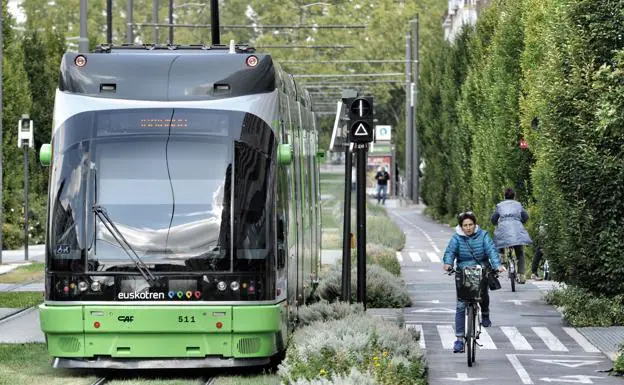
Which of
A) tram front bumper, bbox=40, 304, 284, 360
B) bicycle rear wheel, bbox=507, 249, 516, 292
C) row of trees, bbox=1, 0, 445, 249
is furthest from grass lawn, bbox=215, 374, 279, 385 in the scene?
row of trees, bbox=1, 0, 445, 249

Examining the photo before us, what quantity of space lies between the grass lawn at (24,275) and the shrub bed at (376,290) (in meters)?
7.45

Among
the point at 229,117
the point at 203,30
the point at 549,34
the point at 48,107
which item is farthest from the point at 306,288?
the point at 203,30

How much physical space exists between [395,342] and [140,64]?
385cm

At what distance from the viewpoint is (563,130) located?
22219 millimetres

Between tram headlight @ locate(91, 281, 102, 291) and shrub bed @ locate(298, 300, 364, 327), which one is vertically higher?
tram headlight @ locate(91, 281, 102, 291)

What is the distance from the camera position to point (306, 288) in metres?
23.0

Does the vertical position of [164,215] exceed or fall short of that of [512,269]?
it exceeds it

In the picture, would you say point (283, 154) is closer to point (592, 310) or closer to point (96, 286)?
point (96, 286)

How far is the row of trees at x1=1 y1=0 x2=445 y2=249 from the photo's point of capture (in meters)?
45.0

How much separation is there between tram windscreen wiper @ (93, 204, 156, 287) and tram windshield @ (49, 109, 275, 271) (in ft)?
0.06

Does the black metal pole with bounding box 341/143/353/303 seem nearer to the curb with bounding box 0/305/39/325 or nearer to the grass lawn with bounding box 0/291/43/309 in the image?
the curb with bounding box 0/305/39/325

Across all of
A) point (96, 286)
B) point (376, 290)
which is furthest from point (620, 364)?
point (376, 290)

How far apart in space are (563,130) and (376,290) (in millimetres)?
4730

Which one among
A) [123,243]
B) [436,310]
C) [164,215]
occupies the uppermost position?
[164,215]
